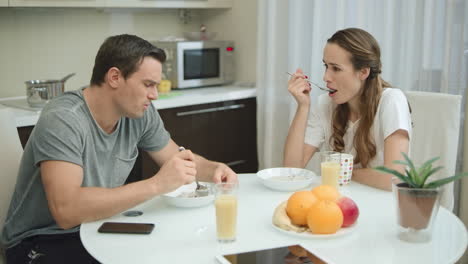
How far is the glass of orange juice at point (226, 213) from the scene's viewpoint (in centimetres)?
143

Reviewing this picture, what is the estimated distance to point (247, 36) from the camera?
396 centimetres

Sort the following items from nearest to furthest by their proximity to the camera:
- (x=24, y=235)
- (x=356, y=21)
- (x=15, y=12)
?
(x=24, y=235) < (x=356, y=21) < (x=15, y=12)

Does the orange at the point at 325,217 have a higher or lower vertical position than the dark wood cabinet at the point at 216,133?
higher

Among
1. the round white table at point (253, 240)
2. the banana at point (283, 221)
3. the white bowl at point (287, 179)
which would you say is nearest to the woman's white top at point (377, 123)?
the white bowl at point (287, 179)

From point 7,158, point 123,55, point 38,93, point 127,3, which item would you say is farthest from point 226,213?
point 127,3

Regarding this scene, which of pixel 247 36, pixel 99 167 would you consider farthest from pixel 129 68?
pixel 247 36

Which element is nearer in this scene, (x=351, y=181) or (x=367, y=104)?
(x=351, y=181)

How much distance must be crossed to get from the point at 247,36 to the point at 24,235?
2.46 meters

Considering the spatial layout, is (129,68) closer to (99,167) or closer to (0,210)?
(99,167)

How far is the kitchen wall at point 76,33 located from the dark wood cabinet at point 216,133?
37 cm

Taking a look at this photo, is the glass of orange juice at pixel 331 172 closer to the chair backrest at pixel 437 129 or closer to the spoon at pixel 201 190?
the spoon at pixel 201 190

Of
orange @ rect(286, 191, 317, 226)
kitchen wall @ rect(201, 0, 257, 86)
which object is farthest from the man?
kitchen wall @ rect(201, 0, 257, 86)

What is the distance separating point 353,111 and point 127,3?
1.77 metres

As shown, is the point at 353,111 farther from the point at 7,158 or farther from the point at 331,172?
the point at 7,158
